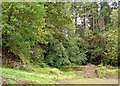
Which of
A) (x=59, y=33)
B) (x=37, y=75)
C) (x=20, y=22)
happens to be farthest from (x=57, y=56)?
(x=20, y=22)

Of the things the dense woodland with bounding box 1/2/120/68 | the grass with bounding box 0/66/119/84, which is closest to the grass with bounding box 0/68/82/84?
the grass with bounding box 0/66/119/84

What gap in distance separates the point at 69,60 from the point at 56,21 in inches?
37.5

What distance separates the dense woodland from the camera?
4004mm

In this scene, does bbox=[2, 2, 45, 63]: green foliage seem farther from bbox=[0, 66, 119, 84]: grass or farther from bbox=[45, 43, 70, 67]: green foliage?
bbox=[45, 43, 70, 67]: green foliage

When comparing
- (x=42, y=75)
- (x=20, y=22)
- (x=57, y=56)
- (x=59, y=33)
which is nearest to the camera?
→ (x=20, y=22)

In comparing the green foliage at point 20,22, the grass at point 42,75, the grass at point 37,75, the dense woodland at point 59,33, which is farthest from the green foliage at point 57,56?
the green foliage at point 20,22

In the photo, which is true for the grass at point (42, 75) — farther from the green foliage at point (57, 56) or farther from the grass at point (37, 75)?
the green foliage at point (57, 56)

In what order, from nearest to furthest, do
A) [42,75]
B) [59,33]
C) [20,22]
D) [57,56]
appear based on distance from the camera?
[20,22] < [42,75] < [57,56] < [59,33]

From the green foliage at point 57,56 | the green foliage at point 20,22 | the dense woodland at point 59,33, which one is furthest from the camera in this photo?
the green foliage at point 57,56

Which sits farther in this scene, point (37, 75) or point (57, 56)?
point (57, 56)

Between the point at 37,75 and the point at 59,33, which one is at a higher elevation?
the point at 59,33

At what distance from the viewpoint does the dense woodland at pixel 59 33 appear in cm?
400

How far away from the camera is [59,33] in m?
5.89

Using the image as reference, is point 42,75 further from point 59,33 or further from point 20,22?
point 59,33
